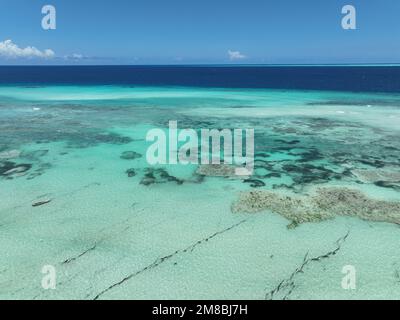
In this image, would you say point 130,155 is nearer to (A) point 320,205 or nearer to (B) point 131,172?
(B) point 131,172

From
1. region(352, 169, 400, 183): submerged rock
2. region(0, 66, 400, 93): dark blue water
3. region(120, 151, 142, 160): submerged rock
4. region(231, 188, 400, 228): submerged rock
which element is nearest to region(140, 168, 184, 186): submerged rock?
region(120, 151, 142, 160): submerged rock

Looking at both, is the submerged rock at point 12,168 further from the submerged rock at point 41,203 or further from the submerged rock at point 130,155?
the submerged rock at point 130,155

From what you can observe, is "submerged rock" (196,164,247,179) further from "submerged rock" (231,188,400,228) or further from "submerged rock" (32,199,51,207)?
"submerged rock" (32,199,51,207)

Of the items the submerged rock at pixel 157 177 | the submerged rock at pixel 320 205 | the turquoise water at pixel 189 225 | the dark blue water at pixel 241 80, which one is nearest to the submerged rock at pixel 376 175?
the turquoise water at pixel 189 225

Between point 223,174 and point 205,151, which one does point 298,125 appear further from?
point 223,174

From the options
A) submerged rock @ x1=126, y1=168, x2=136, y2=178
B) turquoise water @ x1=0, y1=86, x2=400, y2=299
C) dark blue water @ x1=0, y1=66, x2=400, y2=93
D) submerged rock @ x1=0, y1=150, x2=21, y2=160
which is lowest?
turquoise water @ x1=0, y1=86, x2=400, y2=299

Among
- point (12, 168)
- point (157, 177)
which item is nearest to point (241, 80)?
point (157, 177)
